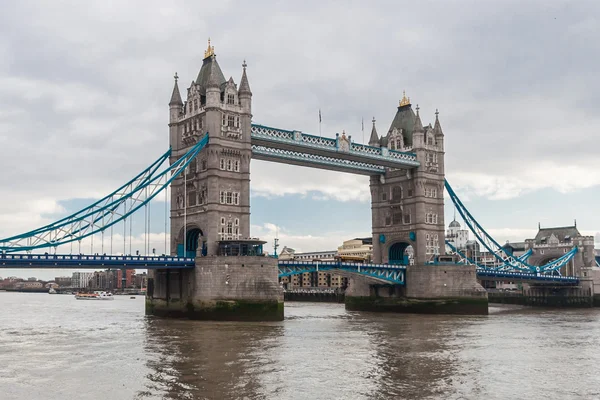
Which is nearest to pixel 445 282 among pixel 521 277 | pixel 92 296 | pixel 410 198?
pixel 410 198

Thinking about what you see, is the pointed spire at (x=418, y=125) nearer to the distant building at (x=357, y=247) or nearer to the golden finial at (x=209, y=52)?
the golden finial at (x=209, y=52)

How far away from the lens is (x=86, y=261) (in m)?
58.2

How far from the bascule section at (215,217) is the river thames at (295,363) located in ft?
22.1

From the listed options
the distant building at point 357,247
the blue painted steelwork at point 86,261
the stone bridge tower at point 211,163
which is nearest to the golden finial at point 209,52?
the stone bridge tower at point 211,163

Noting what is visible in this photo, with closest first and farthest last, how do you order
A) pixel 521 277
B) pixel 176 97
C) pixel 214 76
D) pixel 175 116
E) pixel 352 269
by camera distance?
1. pixel 214 76
2. pixel 175 116
3. pixel 176 97
4. pixel 352 269
5. pixel 521 277

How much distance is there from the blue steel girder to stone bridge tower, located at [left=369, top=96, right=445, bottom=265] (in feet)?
9.11

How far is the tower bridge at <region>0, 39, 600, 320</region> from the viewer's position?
60844 millimetres

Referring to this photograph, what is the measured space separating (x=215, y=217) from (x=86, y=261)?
1302cm

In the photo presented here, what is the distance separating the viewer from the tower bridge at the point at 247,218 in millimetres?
60844

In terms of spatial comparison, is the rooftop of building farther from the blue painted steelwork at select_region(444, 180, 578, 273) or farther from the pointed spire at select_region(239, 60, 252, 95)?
the pointed spire at select_region(239, 60, 252, 95)

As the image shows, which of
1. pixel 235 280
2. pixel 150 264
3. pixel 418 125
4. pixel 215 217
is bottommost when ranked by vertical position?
pixel 235 280

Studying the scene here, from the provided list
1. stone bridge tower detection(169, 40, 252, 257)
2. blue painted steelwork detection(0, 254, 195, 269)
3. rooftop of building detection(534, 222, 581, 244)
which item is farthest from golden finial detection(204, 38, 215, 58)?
rooftop of building detection(534, 222, 581, 244)

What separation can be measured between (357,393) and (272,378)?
15.0 ft

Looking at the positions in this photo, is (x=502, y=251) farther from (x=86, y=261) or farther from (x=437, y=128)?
(x=86, y=261)
